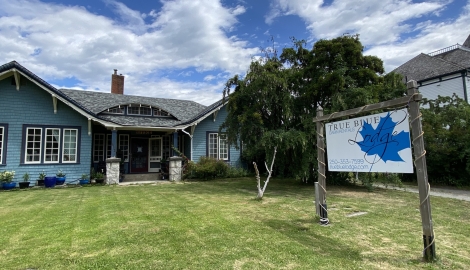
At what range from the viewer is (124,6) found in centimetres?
1096

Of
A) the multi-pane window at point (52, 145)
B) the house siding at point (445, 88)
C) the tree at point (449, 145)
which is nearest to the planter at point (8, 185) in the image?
the multi-pane window at point (52, 145)

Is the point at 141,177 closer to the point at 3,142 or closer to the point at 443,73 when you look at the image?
the point at 3,142

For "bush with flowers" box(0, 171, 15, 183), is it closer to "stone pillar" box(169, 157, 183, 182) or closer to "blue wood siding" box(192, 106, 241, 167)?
"stone pillar" box(169, 157, 183, 182)

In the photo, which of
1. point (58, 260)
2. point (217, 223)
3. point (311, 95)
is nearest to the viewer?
point (58, 260)

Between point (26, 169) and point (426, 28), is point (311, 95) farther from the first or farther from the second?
point (26, 169)

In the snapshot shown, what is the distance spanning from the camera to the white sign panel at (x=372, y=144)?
12.7 ft

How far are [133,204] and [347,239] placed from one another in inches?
219

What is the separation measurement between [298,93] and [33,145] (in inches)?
474

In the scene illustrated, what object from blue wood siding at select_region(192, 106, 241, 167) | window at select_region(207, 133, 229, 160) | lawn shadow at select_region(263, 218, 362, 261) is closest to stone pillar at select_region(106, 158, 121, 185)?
blue wood siding at select_region(192, 106, 241, 167)

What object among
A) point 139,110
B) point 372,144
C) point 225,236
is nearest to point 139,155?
point 139,110

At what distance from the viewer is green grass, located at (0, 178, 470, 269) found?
3.32 m

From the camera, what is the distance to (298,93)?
10602 mm

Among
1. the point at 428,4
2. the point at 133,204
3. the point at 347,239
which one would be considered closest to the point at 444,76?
the point at 428,4

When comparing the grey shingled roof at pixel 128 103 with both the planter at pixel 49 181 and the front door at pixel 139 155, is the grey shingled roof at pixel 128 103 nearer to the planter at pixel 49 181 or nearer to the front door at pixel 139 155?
the front door at pixel 139 155
